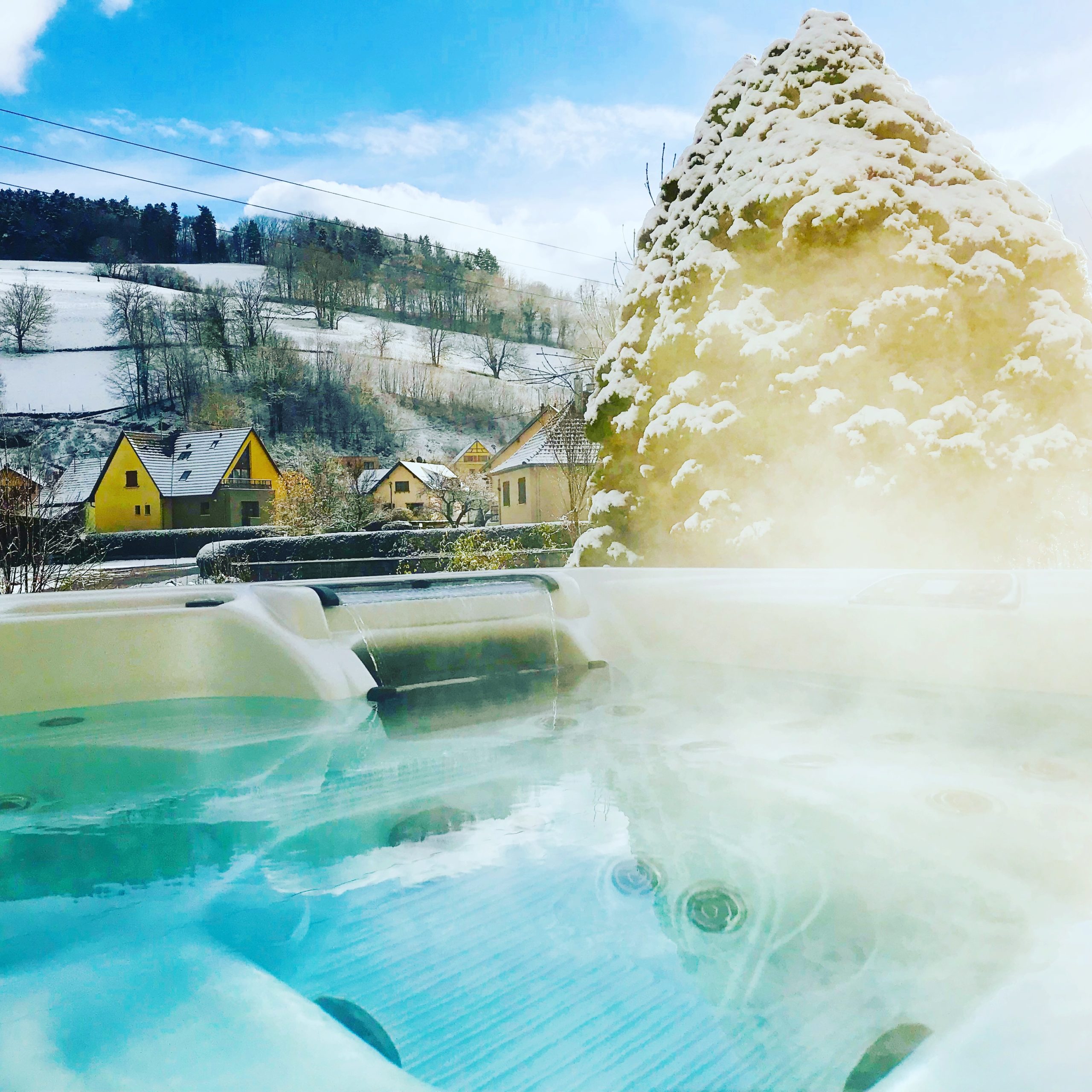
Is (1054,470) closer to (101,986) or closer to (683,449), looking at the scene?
(683,449)

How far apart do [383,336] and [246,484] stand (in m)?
7.15

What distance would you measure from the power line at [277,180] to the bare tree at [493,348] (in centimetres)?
852

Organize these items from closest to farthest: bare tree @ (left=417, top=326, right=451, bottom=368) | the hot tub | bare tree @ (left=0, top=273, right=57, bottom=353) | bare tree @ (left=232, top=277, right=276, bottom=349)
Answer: the hot tub
bare tree @ (left=0, top=273, right=57, bottom=353)
bare tree @ (left=232, top=277, right=276, bottom=349)
bare tree @ (left=417, top=326, right=451, bottom=368)

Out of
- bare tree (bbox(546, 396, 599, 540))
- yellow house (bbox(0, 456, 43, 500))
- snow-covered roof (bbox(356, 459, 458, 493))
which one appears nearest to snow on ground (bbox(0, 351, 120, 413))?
snow-covered roof (bbox(356, 459, 458, 493))

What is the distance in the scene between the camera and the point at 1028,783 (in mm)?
1619

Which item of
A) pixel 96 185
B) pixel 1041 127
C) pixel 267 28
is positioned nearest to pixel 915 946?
pixel 1041 127

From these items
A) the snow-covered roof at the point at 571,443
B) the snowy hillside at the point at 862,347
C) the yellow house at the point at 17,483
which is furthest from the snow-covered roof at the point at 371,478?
the snowy hillside at the point at 862,347

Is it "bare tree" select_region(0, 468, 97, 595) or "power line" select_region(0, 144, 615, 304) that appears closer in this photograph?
"bare tree" select_region(0, 468, 97, 595)

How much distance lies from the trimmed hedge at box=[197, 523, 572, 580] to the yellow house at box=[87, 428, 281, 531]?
4859 mm

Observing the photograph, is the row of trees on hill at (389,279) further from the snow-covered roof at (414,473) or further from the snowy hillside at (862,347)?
the snowy hillside at (862,347)

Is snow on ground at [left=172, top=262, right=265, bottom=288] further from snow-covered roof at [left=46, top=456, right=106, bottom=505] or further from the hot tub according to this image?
the hot tub

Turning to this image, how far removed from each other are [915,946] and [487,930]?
1.84 ft

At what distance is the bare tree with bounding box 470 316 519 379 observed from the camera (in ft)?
61.8

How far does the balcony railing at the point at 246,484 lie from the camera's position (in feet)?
50.4
